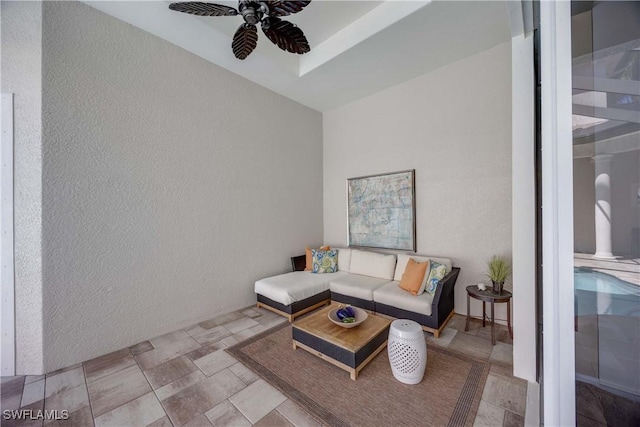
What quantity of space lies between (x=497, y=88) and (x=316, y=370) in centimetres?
373

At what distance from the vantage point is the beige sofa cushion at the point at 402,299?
2699 mm

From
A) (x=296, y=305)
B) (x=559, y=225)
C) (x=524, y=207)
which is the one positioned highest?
(x=524, y=207)

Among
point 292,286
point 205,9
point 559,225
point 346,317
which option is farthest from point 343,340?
point 205,9

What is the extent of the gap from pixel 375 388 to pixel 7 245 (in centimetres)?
331

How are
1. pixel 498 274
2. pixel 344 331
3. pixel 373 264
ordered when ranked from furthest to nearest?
pixel 373 264 < pixel 498 274 < pixel 344 331

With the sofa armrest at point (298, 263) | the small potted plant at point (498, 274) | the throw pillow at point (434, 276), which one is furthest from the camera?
the sofa armrest at point (298, 263)

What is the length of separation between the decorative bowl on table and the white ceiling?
2993 millimetres

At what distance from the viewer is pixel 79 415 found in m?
1.70

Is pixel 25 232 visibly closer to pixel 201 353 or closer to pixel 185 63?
pixel 201 353

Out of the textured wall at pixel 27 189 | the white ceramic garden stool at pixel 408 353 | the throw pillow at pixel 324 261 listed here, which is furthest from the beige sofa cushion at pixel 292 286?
the textured wall at pixel 27 189

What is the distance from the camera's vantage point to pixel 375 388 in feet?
6.28

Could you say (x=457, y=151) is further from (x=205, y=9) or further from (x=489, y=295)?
(x=205, y=9)

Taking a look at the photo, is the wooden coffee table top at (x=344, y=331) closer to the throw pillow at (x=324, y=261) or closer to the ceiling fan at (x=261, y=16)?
the throw pillow at (x=324, y=261)

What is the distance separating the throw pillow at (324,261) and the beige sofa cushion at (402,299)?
40.0 inches
